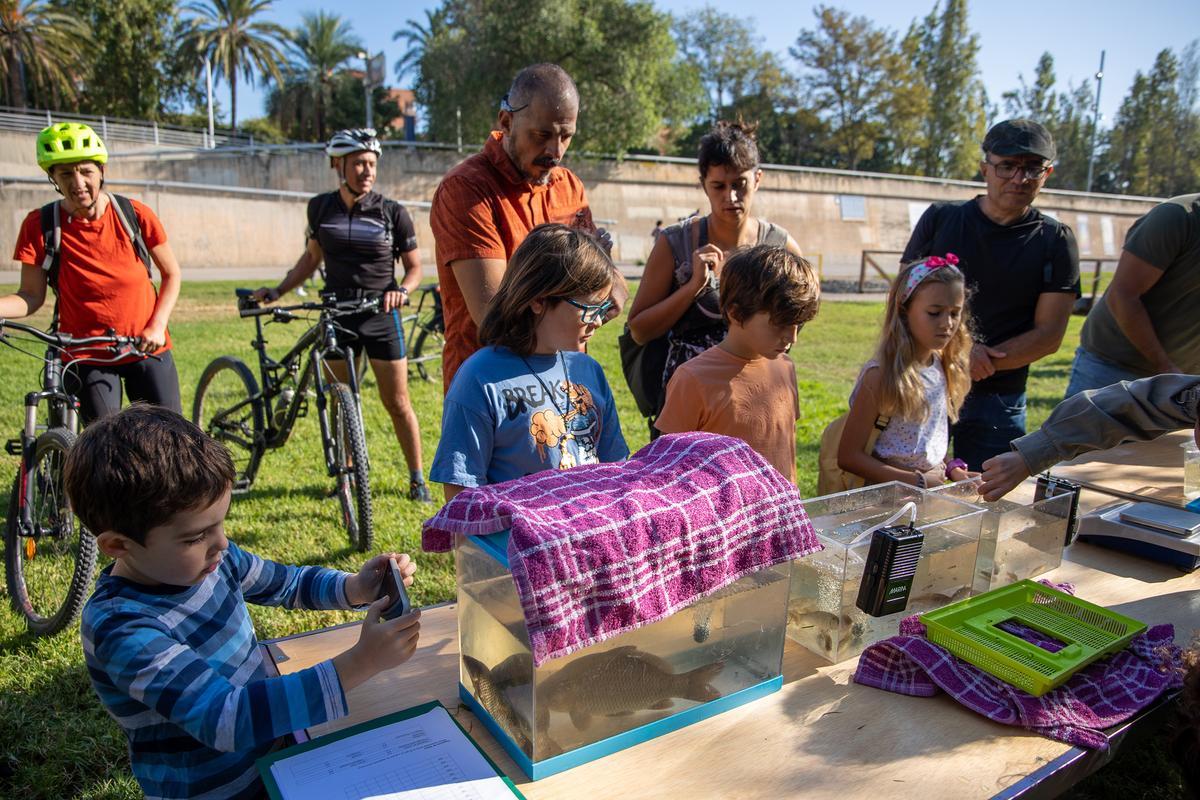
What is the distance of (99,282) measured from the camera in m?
3.41

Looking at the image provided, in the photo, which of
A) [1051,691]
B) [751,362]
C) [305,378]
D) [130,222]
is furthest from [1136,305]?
[130,222]

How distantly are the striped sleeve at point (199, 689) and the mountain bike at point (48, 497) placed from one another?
209 cm

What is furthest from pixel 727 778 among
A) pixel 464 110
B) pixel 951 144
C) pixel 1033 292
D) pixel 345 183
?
pixel 951 144

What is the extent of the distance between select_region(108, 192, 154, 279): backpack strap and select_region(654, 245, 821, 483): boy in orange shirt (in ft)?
8.49

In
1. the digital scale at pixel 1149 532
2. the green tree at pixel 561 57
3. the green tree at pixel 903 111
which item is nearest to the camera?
the digital scale at pixel 1149 532

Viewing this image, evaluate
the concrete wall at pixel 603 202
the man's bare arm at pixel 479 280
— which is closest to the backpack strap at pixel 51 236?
the man's bare arm at pixel 479 280

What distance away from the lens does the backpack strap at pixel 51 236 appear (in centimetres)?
331

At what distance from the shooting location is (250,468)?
4.59 meters

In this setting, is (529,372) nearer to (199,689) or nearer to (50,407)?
(199,689)

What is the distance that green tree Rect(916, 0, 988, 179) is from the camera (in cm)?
4869

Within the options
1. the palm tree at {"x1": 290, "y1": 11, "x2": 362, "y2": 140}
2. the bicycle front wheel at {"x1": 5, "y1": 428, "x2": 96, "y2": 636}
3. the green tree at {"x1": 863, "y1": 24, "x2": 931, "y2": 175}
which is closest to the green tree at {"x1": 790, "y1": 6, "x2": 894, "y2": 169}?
the green tree at {"x1": 863, "y1": 24, "x2": 931, "y2": 175}

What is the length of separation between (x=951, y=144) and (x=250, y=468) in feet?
175

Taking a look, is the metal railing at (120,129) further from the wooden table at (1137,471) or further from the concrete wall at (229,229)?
the wooden table at (1137,471)

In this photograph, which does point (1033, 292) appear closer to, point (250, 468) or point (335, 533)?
point (335, 533)
